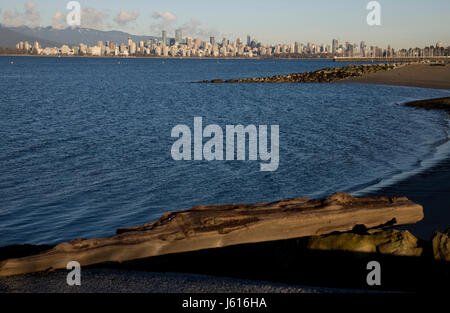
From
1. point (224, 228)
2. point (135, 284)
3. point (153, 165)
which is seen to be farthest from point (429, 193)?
point (153, 165)

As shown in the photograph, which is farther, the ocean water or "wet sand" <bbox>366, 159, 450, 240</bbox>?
the ocean water

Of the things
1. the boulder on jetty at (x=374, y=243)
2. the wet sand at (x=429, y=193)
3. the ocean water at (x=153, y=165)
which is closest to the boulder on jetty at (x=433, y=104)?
the ocean water at (x=153, y=165)

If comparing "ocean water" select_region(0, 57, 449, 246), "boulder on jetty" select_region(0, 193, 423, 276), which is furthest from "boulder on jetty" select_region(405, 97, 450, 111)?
"boulder on jetty" select_region(0, 193, 423, 276)

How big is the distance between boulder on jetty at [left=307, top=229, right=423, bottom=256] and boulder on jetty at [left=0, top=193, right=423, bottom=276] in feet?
1.70

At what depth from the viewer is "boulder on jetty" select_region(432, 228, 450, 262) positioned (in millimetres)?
8086

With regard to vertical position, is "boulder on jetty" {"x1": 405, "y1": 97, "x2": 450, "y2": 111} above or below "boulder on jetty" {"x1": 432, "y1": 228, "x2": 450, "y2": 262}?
above

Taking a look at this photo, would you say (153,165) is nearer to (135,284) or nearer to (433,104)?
(135,284)

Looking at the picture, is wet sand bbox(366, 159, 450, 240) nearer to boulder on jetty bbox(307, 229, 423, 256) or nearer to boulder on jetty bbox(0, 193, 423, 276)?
boulder on jetty bbox(0, 193, 423, 276)

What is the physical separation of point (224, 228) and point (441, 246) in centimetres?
354

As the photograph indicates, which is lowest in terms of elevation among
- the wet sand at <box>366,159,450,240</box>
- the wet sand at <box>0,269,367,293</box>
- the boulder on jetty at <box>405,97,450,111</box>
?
the wet sand at <box>0,269,367,293</box>

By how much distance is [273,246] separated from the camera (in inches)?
357

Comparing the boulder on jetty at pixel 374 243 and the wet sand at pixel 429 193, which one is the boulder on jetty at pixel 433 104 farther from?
the boulder on jetty at pixel 374 243

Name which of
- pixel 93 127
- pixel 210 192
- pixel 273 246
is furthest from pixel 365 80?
pixel 273 246
